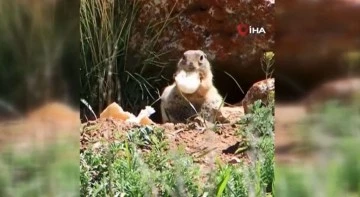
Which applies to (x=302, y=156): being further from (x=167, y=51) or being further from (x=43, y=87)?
(x=43, y=87)

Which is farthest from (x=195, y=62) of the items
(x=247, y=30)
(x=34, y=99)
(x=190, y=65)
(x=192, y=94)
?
(x=34, y=99)

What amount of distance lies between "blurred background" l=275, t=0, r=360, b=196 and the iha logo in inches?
2.9

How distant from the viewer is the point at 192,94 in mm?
3109

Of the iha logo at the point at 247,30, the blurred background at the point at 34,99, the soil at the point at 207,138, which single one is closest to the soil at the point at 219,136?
the soil at the point at 207,138

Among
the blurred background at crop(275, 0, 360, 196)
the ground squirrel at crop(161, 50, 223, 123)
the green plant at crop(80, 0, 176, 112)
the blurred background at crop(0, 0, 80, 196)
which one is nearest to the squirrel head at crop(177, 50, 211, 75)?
the ground squirrel at crop(161, 50, 223, 123)

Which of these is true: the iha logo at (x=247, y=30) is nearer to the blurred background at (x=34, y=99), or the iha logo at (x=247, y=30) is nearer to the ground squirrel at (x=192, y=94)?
the ground squirrel at (x=192, y=94)

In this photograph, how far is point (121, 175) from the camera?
3119 mm

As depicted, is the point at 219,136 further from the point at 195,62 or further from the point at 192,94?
the point at 195,62

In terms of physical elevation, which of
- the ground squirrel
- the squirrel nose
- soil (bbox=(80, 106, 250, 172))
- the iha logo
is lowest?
soil (bbox=(80, 106, 250, 172))

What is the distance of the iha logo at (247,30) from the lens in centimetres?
301

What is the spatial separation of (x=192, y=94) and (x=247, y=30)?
332 millimetres

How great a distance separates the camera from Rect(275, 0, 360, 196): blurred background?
302cm

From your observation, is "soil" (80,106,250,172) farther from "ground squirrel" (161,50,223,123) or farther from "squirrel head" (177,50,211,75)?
"squirrel head" (177,50,211,75)

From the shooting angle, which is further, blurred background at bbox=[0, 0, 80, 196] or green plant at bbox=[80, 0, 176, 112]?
blurred background at bbox=[0, 0, 80, 196]
